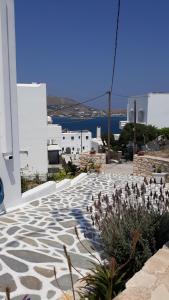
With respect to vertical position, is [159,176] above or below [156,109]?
below

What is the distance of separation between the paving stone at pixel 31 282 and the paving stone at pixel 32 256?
1.46 ft

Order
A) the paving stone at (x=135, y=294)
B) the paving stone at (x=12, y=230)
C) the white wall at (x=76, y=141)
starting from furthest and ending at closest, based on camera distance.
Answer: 1. the white wall at (x=76, y=141)
2. the paving stone at (x=12, y=230)
3. the paving stone at (x=135, y=294)

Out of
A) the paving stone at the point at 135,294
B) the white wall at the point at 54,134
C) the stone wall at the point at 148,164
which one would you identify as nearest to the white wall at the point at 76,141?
the white wall at the point at 54,134

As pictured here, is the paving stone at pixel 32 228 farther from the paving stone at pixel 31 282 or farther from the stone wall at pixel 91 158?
the stone wall at pixel 91 158

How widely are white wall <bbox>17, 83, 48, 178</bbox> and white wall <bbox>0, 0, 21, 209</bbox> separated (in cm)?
1884

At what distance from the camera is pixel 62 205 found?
7379 millimetres

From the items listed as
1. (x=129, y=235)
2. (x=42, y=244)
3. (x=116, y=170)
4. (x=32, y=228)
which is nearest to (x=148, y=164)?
(x=116, y=170)

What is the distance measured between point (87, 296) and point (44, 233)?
249 centimetres

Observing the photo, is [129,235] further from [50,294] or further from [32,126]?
[32,126]

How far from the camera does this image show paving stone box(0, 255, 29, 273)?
4.05 metres

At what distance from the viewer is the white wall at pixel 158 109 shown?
143ft

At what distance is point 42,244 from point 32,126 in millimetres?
23728

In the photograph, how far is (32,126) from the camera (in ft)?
91.8

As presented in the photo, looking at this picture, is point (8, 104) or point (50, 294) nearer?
point (50, 294)
